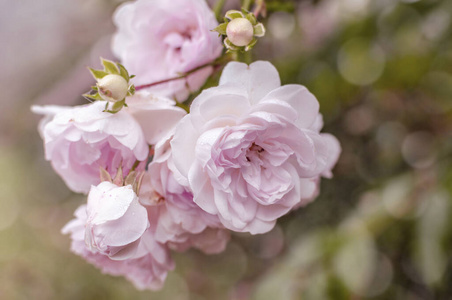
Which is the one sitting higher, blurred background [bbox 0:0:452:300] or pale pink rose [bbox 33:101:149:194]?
pale pink rose [bbox 33:101:149:194]

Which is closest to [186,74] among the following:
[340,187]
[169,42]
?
[169,42]

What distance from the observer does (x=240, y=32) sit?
317 millimetres

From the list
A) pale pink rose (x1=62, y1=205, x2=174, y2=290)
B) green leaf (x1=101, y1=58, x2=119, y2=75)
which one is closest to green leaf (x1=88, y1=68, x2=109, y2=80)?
green leaf (x1=101, y1=58, x2=119, y2=75)

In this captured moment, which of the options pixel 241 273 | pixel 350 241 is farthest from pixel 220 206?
pixel 241 273

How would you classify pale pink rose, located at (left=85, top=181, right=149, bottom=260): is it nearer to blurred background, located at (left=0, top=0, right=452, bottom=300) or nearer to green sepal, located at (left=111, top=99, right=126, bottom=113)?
green sepal, located at (left=111, top=99, right=126, bottom=113)

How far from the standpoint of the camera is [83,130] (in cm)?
34

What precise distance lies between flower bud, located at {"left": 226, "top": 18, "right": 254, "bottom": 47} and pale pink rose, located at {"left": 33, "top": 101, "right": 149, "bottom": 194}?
0.10 m

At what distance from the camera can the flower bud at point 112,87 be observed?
1.05ft

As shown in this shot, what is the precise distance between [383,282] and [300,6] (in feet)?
1.58

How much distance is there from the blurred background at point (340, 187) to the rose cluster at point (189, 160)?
22 centimetres

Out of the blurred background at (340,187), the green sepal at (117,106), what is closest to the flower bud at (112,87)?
the green sepal at (117,106)

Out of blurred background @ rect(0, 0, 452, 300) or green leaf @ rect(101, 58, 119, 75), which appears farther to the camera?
blurred background @ rect(0, 0, 452, 300)

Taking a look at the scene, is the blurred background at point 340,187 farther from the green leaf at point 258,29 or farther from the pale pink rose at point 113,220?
the pale pink rose at point 113,220

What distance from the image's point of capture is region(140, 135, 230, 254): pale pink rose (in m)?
0.34
